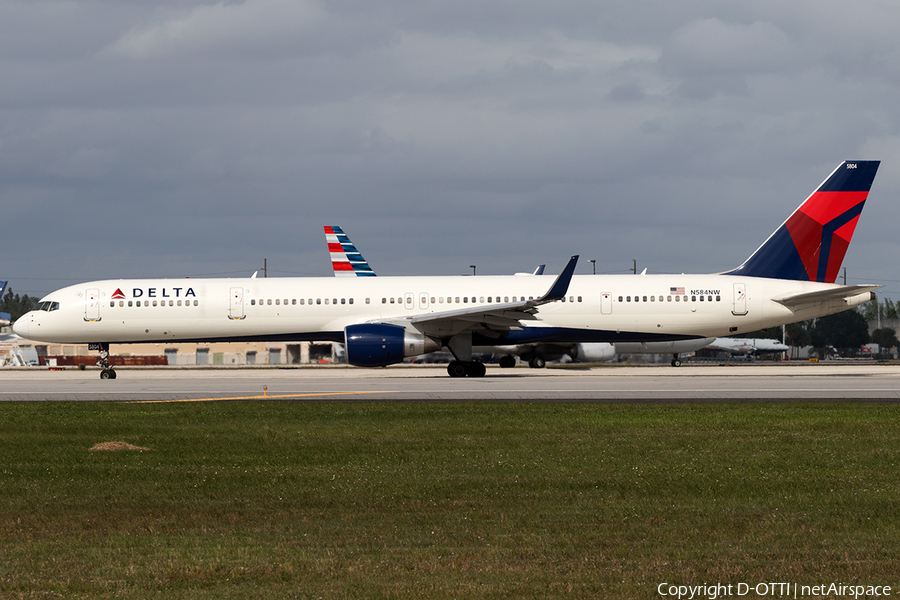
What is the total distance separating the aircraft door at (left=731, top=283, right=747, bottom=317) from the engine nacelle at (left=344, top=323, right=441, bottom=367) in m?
13.3

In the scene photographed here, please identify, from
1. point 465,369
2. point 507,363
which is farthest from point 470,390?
point 507,363

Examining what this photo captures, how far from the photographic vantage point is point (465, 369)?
34781 millimetres

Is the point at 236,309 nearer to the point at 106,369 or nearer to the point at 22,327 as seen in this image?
the point at 106,369

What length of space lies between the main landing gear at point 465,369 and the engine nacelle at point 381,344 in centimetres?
232

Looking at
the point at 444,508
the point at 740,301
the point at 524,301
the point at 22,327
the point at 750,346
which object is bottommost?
the point at 444,508

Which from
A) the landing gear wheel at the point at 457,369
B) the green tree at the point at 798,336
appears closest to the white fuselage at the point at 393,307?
the landing gear wheel at the point at 457,369

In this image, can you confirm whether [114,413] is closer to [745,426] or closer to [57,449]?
[57,449]

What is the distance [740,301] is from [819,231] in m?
4.69

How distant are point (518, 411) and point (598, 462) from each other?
712cm

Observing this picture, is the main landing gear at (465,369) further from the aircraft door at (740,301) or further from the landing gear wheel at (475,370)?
the aircraft door at (740,301)

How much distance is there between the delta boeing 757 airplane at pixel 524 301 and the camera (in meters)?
37.0

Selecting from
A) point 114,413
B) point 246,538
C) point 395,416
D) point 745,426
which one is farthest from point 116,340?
point 246,538

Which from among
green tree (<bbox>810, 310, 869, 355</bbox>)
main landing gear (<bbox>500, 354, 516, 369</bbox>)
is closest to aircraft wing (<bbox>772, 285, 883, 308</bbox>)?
main landing gear (<bbox>500, 354, 516, 369</bbox>)

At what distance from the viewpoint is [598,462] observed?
1195 centimetres
